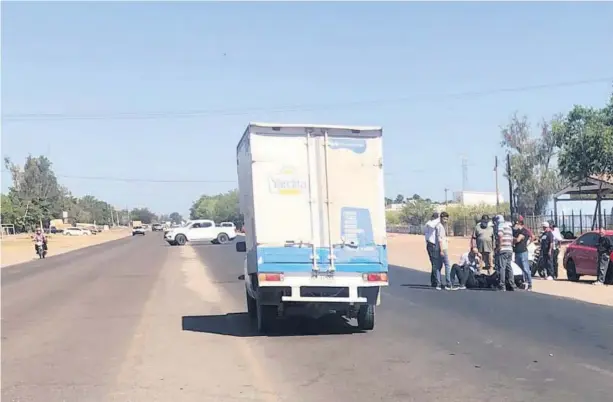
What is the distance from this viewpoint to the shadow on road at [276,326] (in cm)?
1257

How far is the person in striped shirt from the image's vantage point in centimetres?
1850

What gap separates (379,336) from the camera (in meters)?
12.0

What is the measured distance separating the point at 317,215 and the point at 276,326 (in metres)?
2.32

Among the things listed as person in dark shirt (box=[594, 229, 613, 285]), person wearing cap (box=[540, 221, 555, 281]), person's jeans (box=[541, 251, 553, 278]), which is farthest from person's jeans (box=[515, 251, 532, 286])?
person's jeans (box=[541, 251, 553, 278])

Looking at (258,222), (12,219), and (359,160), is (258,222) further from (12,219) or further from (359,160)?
(12,219)

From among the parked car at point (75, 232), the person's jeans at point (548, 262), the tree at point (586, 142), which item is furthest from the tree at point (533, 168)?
the parked car at point (75, 232)

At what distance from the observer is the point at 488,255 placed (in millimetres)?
20250

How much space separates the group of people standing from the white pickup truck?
137ft

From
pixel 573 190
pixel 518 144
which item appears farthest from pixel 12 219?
pixel 573 190

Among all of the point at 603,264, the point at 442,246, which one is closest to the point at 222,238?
the point at 442,246

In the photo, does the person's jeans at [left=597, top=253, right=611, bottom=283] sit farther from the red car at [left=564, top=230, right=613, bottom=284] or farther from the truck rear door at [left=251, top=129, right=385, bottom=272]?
the truck rear door at [left=251, top=129, right=385, bottom=272]

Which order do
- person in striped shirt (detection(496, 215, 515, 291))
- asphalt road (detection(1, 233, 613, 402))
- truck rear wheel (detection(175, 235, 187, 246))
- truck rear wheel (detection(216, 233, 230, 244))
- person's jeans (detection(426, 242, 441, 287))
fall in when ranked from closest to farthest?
asphalt road (detection(1, 233, 613, 402))
person in striped shirt (detection(496, 215, 515, 291))
person's jeans (detection(426, 242, 441, 287))
truck rear wheel (detection(175, 235, 187, 246))
truck rear wheel (detection(216, 233, 230, 244))

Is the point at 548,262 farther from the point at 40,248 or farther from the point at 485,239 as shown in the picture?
the point at 40,248

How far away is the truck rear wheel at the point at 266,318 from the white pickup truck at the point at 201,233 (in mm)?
48335
